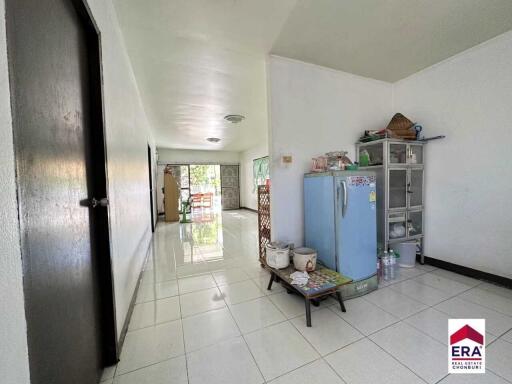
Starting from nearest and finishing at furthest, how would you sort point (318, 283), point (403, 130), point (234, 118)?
point (318, 283)
point (403, 130)
point (234, 118)

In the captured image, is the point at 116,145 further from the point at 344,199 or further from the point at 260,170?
the point at 260,170

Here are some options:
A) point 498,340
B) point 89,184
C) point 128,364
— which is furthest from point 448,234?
point 89,184

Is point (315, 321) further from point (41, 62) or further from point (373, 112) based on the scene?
point (373, 112)

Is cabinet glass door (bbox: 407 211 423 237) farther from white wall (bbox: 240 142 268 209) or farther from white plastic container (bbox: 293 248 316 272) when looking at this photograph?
white wall (bbox: 240 142 268 209)

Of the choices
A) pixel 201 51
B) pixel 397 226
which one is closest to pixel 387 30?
pixel 201 51

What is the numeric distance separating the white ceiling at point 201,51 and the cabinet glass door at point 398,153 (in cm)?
196

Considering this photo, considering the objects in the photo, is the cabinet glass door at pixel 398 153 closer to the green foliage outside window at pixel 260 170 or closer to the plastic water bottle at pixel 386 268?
the plastic water bottle at pixel 386 268

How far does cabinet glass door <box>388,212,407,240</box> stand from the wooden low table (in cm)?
119

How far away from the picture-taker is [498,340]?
1428mm

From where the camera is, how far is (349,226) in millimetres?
1998

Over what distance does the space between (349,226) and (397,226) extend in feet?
3.84

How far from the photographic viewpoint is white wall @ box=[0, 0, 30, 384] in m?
0.49

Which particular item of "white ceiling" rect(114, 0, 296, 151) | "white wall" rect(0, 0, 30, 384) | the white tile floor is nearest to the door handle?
"white wall" rect(0, 0, 30, 384)

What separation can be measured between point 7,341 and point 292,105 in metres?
2.60
